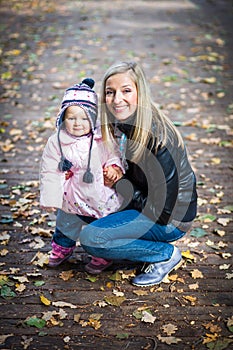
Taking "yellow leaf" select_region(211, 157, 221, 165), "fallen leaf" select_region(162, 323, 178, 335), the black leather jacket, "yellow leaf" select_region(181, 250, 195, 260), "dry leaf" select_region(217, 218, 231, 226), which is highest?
the black leather jacket

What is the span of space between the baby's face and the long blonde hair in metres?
0.15

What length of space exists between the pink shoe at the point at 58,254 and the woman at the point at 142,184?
0.37 metres

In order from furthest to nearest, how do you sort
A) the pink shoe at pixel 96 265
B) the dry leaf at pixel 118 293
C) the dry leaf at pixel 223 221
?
the dry leaf at pixel 223 221 < the pink shoe at pixel 96 265 < the dry leaf at pixel 118 293

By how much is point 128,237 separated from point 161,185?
1.48 ft

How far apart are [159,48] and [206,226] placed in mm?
6057

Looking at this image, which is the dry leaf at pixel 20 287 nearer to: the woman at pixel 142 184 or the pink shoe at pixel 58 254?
the pink shoe at pixel 58 254

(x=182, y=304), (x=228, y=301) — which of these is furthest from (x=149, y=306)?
(x=228, y=301)

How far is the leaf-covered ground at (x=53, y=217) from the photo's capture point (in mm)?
3332

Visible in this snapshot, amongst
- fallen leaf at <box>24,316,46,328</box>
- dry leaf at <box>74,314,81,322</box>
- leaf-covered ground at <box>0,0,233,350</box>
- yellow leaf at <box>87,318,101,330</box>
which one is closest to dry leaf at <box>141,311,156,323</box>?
leaf-covered ground at <box>0,0,233,350</box>

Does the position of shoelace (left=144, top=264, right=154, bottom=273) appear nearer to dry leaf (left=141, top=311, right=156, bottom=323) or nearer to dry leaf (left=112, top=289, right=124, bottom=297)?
dry leaf (left=112, top=289, right=124, bottom=297)

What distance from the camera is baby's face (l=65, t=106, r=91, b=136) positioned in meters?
3.46

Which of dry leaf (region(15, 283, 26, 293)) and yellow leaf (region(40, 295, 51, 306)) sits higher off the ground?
yellow leaf (region(40, 295, 51, 306))

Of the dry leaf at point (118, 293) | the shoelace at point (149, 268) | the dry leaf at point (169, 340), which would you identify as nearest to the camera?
the dry leaf at point (169, 340)

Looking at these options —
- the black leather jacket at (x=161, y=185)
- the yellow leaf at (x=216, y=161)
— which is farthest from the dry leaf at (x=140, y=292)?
the yellow leaf at (x=216, y=161)
